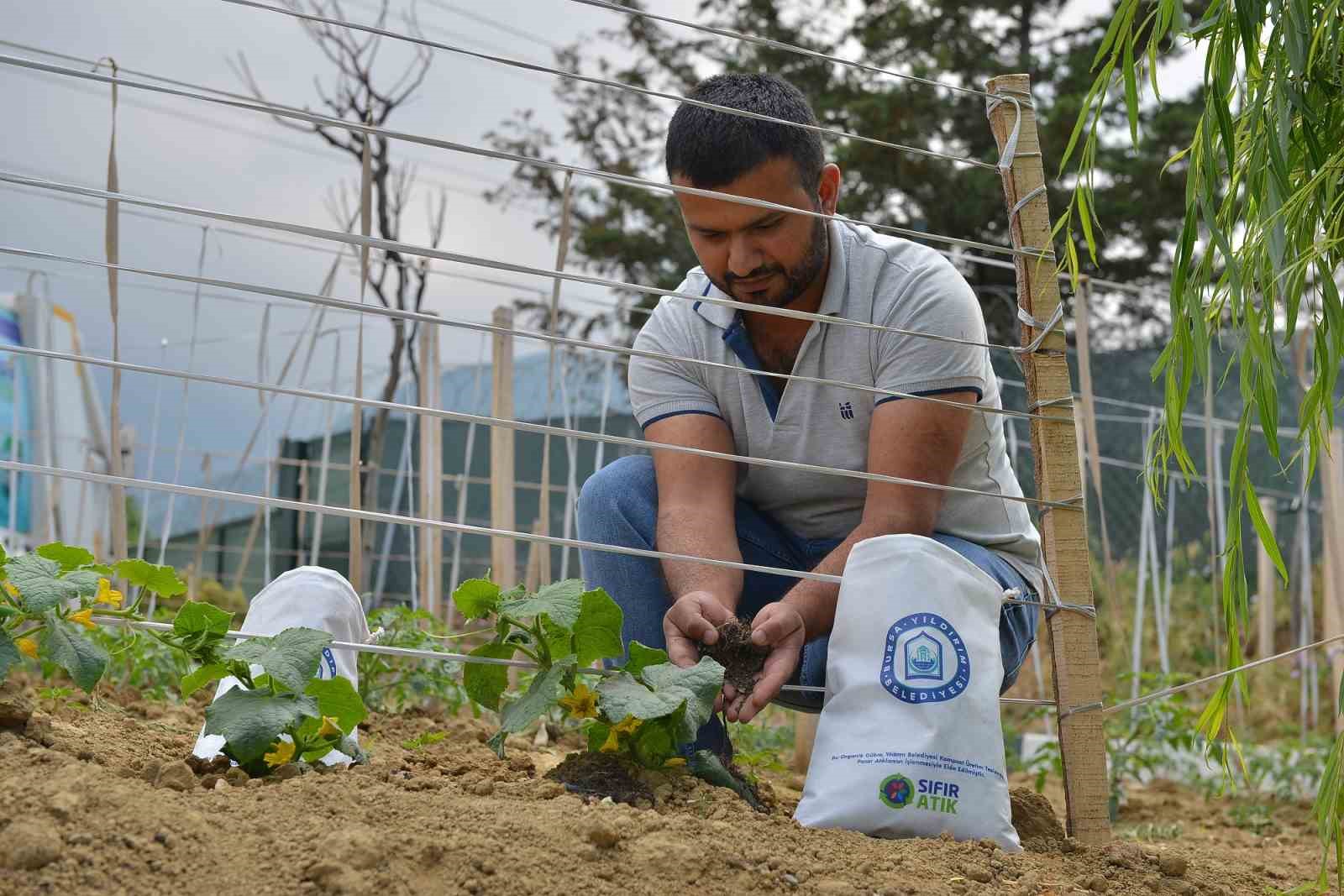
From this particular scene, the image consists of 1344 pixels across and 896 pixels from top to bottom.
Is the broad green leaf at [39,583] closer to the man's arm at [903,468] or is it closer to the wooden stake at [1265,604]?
the man's arm at [903,468]

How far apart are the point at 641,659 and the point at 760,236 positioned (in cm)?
69

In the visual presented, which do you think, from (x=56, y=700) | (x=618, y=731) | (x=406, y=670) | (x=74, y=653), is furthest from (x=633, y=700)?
(x=406, y=670)

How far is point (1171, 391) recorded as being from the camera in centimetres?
129

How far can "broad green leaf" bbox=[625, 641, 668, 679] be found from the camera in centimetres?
134

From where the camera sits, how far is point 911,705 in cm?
136

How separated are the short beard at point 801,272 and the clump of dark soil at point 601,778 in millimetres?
742

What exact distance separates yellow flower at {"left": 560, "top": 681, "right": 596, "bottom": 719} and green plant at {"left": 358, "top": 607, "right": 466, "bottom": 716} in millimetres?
906

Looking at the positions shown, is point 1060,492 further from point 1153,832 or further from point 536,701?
point 1153,832

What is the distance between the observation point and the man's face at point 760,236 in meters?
1.73

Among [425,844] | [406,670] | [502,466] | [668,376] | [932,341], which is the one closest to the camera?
[425,844]

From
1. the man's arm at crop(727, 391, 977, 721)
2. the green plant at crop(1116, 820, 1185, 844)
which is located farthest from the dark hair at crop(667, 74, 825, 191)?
the green plant at crop(1116, 820, 1185, 844)

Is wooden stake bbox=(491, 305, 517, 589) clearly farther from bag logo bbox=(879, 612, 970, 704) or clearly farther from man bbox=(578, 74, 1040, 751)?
bag logo bbox=(879, 612, 970, 704)

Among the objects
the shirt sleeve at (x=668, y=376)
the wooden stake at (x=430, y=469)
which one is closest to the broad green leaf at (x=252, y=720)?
the shirt sleeve at (x=668, y=376)

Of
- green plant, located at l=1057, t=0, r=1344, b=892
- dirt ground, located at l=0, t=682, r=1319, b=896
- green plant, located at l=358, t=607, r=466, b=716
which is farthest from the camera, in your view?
green plant, located at l=358, t=607, r=466, b=716
